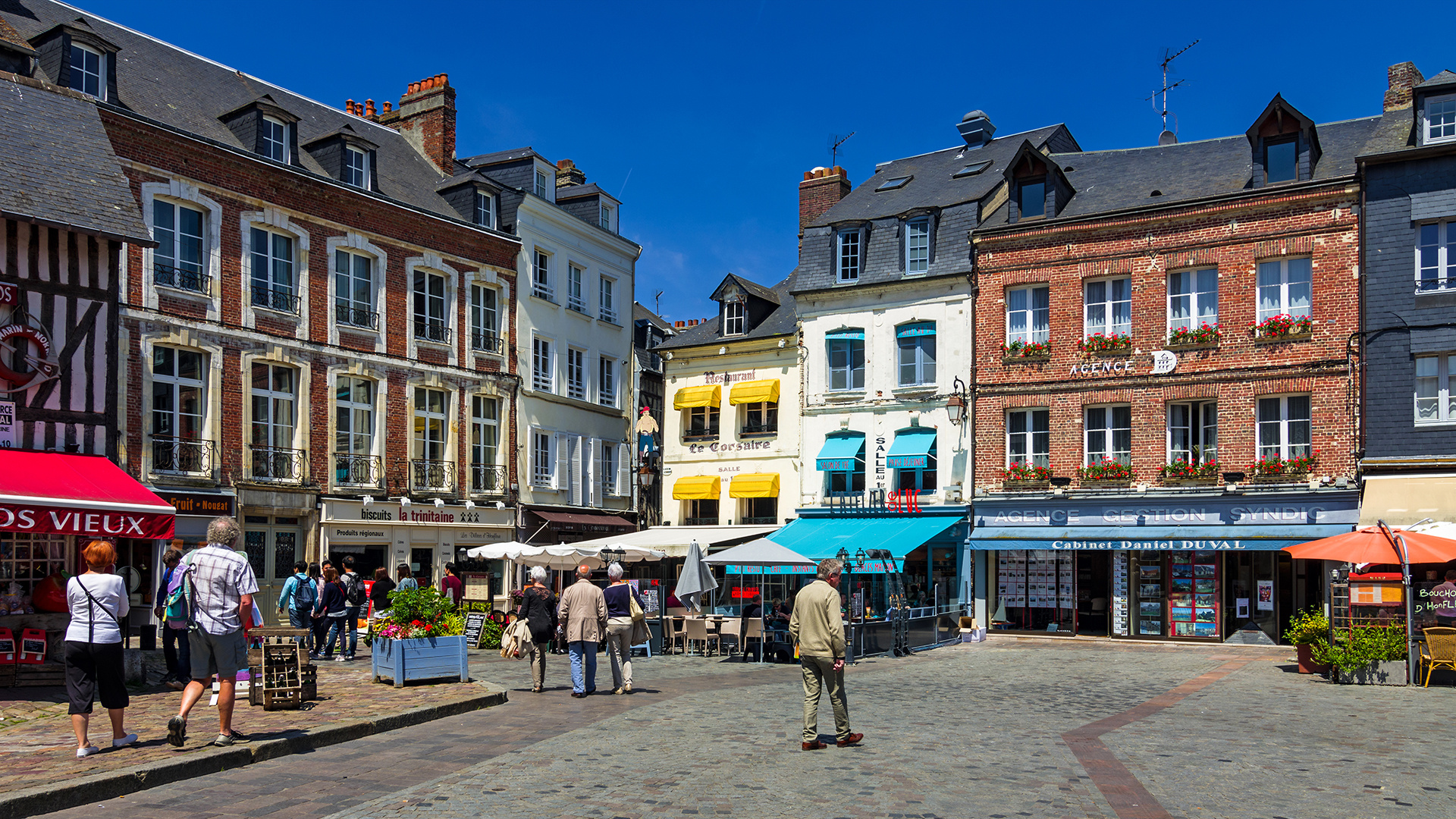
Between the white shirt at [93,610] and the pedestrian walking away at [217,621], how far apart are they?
0.50 metres

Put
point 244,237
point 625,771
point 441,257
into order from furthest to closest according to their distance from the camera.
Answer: point 441,257 < point 244,237 < point 625,771

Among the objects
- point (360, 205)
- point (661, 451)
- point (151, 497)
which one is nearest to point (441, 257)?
point (360, 205)

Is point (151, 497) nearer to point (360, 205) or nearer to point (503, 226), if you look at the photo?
point (360, 205)

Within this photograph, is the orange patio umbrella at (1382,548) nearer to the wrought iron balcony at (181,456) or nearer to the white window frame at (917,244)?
the white window frame at (917,244)

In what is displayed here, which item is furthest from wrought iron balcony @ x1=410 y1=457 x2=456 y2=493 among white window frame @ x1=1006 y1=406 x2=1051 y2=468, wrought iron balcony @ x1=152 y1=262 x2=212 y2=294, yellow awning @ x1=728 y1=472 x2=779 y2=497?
white window frame @ x1=1006 y1=406 x2=1051 y2=468

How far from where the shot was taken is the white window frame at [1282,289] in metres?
22.4

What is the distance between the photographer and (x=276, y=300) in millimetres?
23750

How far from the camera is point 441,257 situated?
89.6 feet

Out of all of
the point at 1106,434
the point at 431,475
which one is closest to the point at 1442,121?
the point at 1106,434

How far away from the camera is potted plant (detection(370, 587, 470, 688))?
1315 centimetres

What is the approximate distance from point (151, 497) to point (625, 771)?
28.9ft

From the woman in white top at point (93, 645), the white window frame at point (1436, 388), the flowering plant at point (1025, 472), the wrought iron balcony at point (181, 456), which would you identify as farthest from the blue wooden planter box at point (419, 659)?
the white window frame at point (1436, 388)

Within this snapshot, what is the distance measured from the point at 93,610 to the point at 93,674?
1.50 ft

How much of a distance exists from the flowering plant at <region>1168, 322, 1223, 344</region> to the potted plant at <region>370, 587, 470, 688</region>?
15944 mm
